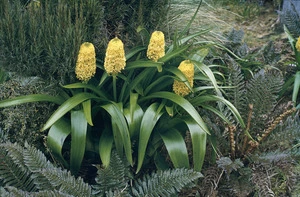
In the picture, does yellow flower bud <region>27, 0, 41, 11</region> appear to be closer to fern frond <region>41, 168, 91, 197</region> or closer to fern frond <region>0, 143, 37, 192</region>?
fern frond <region>0, 143, 37, 192</region>

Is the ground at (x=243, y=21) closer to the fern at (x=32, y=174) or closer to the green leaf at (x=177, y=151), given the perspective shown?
the green leaf at (x=177, y=151)

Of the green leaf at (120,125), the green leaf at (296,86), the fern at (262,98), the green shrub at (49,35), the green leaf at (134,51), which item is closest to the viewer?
the green leaf at (120,125)

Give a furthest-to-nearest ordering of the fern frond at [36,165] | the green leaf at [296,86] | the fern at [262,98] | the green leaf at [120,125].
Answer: the green leaf at [296,86]
the fern at [262,98]
the green leaf at [120,125]
the fern frond at [36,165]

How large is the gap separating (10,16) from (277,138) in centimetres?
199

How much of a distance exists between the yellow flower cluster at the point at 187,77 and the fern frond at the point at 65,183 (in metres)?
0.82

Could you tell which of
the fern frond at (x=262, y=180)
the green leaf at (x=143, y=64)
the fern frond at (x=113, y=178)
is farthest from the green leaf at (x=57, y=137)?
the fern frond at (x=262, y=180)

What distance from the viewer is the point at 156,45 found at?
2.82m

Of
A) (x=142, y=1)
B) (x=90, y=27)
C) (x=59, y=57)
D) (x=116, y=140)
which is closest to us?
(x=116, y=140)

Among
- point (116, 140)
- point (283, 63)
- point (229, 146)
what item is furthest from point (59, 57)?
point (283, 63)

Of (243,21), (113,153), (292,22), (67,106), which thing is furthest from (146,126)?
(243,21)

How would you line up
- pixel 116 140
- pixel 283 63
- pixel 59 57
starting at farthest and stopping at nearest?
1. pixel 283 63
2. pixel 59 57
3. pixel 116 140

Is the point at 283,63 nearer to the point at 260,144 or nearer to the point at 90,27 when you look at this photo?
the point at 260,144

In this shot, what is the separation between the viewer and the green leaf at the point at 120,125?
270 cm

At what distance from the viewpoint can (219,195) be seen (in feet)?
10.0
